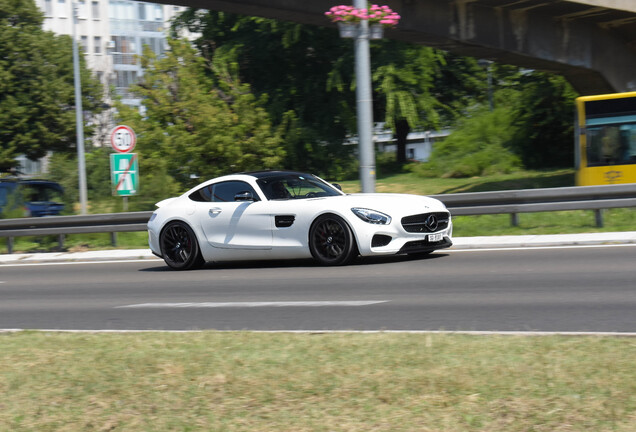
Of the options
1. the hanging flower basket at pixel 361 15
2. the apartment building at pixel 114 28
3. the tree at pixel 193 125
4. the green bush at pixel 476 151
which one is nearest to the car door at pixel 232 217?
the hanging flower basket at pixel 361 15

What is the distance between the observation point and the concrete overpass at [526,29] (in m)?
24.0

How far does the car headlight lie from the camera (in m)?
12.3

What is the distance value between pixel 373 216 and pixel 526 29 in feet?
53.4

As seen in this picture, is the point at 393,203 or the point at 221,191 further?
the point at 221,191

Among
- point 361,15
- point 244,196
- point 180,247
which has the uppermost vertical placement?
point 361,15

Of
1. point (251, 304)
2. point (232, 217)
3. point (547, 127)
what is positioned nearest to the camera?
point (251, 304)

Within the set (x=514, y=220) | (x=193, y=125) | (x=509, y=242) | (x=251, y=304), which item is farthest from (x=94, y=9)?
(x=251, y=304)

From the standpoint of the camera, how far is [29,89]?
5484 cm

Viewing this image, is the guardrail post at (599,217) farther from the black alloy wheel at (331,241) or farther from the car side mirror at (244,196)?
the car side mirror at (244,196)

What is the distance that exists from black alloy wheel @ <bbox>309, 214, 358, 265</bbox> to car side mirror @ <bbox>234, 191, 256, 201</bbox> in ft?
4.16

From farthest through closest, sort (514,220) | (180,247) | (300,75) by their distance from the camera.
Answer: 1. (300,75)
2. (514,220)
3. (180,247)

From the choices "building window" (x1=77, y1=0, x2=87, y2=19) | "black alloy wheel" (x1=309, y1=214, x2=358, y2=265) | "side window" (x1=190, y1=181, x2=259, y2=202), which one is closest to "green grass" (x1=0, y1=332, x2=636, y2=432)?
"black alloy wheel" (x1=309, y1=214, x2=358, y2=265)

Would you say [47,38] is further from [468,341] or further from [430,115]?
[468,341]

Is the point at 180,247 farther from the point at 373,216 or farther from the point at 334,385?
the point at 334,385
